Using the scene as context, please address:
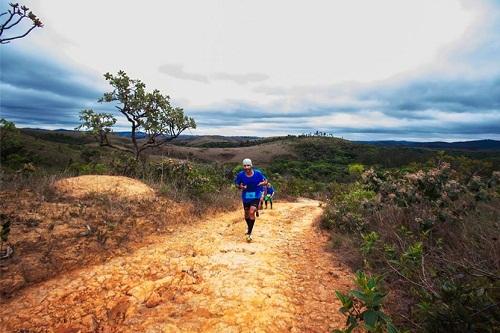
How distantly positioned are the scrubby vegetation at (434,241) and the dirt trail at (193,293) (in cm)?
81

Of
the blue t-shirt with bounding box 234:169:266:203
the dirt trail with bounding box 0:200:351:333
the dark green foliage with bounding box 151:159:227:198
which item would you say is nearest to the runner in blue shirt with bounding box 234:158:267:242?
the blue t-shirt with bounding box 234:169:266:203

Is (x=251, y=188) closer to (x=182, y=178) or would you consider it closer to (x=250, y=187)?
(x=250, y=187)

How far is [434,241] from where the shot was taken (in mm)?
5852

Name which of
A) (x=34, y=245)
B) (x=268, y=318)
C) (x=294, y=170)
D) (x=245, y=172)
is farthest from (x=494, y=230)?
(x=294, y=170)

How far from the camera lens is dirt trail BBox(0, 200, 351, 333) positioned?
158 inches

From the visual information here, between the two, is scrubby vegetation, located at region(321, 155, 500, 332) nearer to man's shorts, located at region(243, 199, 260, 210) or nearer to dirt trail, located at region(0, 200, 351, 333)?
dirt trail, located at region(0, 200, 351, 333)

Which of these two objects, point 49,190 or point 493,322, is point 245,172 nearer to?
point 49,190

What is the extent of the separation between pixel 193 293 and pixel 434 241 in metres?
4.15

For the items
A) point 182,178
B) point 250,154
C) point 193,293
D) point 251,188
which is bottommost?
point 250,154

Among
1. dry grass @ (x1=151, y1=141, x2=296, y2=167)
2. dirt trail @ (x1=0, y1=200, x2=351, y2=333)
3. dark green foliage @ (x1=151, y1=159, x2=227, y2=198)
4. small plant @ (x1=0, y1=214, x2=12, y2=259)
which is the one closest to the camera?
dirt trail @ (x1=0, y1=200, x2=351, y2=333)

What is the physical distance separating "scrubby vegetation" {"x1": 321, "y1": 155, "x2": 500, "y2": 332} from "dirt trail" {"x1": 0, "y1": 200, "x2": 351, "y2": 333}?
32.0 inches

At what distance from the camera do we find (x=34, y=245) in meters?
5.80

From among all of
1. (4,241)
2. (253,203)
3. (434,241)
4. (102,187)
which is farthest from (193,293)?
(102,187)

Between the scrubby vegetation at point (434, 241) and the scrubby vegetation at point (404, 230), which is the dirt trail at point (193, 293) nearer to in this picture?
the scrubby vegetation at point (404, 230)
